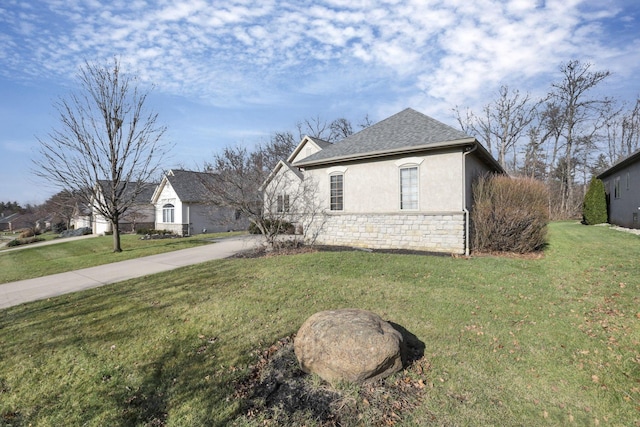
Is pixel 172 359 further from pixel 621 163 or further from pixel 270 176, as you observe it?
pixel 621 163

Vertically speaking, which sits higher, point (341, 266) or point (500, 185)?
point (500, 185)

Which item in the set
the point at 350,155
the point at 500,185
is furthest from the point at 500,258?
the point at 350,155

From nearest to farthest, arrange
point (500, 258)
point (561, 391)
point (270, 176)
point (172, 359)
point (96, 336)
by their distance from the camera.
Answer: point (561, 391)
point (172, 359)
point (96, 336)
point (500, 258)
point (270, 176)

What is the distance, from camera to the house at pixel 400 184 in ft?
33.7

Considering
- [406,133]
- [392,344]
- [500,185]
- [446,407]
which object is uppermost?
[406,133]

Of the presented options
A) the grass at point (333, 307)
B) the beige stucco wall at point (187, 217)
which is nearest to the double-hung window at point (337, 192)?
the grass at point (333, 307)

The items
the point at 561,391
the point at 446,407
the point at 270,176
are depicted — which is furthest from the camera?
the point at 270,176

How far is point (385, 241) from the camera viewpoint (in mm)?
11562

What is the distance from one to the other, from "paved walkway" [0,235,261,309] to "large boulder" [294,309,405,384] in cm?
677

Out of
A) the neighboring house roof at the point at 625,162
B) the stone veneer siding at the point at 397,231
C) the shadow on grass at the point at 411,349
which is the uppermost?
the neighboring house roof at the point at 625,162

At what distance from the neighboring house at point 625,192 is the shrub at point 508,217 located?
924cm

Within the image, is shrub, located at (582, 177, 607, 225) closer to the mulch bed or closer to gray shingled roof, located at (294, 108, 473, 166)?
gray shingled roof, located at (294, 108, 473, 166)

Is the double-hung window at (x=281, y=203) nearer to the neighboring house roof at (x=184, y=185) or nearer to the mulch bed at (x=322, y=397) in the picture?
the mulch bed at (x=322, y=397)

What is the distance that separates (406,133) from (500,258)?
18.2ft
